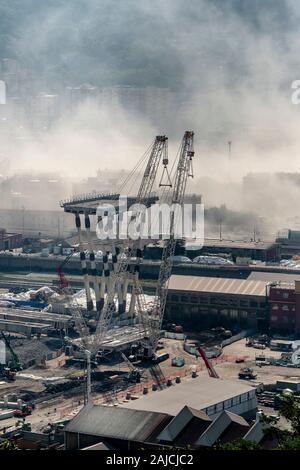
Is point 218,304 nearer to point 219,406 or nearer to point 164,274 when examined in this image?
point 164,274

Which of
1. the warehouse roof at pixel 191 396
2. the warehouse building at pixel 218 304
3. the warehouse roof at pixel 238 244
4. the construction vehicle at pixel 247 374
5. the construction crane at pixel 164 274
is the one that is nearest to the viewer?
the warehouse roof at pixel 191 396

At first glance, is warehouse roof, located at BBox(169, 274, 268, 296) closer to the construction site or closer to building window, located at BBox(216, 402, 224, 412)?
the construction site


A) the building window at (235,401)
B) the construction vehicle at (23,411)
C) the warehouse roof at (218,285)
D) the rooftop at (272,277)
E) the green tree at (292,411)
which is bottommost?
the construction vehicle at (23,411)

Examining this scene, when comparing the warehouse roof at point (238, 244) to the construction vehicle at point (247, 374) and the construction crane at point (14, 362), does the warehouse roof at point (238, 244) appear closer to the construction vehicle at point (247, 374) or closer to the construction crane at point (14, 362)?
the construction crane at point (14, 362)

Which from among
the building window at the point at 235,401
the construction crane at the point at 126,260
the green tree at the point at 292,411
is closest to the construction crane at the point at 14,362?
the construction crane at the point at 126,260

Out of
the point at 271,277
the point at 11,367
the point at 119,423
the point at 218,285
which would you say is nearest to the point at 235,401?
the point at 119,423

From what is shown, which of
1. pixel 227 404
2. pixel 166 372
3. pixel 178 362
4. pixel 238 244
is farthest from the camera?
pixel 238 244

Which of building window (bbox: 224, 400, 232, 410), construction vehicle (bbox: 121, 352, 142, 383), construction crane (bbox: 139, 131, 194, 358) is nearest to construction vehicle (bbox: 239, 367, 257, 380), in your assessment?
construction vehicle (bbox: 121, 352, 142, 383)
